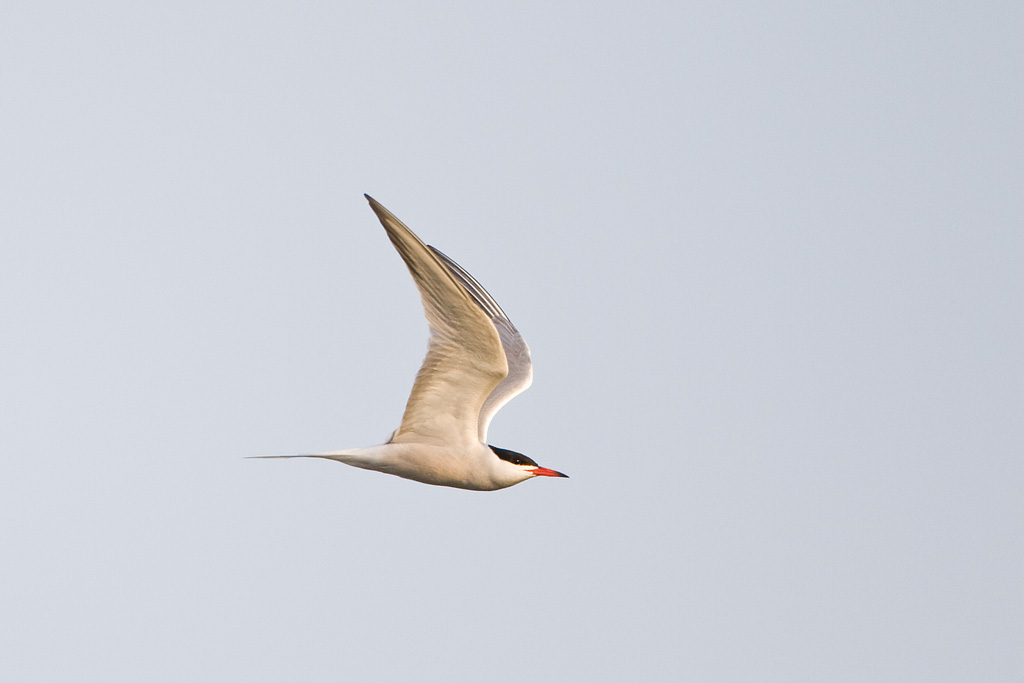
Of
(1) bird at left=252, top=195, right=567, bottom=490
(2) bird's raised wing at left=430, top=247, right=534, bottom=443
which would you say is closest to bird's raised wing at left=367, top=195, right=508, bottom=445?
(1) bird at left=252, top=195, right=567, bottom=490

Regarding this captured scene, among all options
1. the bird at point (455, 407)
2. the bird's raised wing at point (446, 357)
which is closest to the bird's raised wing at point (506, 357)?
the bird at point (455, 407)

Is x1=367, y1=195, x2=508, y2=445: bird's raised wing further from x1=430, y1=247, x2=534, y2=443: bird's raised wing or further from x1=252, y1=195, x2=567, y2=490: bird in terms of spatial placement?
x1=430, y1=247, x2=534, y2=443: bird's raised wing

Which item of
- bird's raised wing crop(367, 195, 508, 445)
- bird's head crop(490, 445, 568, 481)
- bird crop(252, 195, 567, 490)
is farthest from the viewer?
bird's head crop(490, 445, 568, 481)

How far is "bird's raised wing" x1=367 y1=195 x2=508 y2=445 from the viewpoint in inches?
337

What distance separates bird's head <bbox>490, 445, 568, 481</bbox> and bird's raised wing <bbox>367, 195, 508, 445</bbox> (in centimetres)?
34

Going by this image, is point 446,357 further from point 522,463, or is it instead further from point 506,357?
point 522,463

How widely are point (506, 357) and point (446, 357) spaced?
1014mm

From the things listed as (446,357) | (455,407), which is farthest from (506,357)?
(446,357)

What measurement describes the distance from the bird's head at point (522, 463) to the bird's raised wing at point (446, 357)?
342mm

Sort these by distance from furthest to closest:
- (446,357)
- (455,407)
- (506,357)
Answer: (506,357) < (455,407) < (446,357)

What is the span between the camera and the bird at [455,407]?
9.29 metres

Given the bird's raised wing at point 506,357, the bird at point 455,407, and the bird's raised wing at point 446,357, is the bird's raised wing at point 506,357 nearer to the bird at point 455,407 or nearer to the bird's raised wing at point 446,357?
the bird at point 455,407

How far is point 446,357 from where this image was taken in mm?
9750

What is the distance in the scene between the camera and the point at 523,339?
11.7 metres
